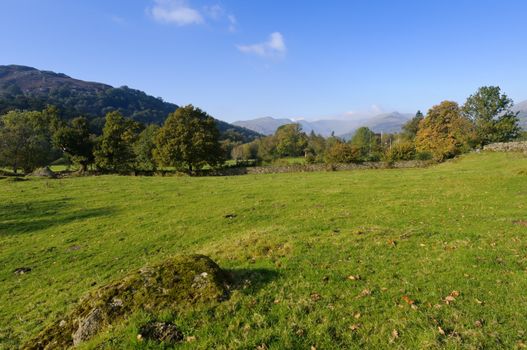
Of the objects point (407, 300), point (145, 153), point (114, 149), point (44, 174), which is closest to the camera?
point (407, 300)

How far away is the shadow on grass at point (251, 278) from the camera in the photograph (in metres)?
7.43

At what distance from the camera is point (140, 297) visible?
6.51 metres

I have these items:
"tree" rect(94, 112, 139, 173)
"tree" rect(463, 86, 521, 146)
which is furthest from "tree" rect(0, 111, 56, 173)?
"tree" rect(463, 86, 521, 146)

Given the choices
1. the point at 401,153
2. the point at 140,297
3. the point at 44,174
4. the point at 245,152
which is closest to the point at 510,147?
the point at 401,153

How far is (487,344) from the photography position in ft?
17.2

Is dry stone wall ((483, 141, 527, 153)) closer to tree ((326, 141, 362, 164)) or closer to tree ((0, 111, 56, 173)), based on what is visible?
tree ((326, 141, 362, 164))

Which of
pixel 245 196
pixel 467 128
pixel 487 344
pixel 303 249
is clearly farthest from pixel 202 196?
pixel 467 128

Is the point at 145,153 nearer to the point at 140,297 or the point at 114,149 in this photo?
the point at 114,149

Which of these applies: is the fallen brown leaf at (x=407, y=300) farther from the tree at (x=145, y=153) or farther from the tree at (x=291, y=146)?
the tree at (x=291, y=146)

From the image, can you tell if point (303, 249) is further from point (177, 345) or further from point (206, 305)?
point (177, 345)

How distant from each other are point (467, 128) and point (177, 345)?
74.2m

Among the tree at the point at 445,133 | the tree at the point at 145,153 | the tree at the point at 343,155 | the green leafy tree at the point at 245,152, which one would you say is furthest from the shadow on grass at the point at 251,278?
the green leafy tree at the point at 245,152

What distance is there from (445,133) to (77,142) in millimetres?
75239

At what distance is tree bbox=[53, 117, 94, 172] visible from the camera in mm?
52562
